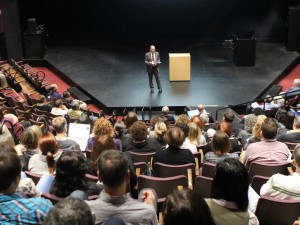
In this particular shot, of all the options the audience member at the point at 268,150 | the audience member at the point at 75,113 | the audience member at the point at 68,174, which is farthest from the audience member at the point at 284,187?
the audience member at the point at 75,113

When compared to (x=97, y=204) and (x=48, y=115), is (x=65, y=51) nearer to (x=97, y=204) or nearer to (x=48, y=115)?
(x=48, y=115)

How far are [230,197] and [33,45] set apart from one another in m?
13.1

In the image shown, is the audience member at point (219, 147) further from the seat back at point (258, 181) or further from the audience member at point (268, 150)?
the seat back at point (258, 181)

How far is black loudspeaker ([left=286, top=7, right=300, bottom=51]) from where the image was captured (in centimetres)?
1471

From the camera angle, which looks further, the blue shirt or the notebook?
the notebook

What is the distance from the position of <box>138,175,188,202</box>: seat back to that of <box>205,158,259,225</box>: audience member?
1059 mm

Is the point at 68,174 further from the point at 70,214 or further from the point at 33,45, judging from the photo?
the point at 33,45

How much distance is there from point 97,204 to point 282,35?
15.3m

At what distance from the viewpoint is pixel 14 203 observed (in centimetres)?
260

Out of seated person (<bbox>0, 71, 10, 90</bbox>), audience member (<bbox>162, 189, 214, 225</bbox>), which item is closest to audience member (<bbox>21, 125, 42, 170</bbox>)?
audience member (<bbox>162, 189, 214, 225</bbox>)

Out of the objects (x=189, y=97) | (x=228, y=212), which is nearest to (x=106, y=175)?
(x=228, y=212)

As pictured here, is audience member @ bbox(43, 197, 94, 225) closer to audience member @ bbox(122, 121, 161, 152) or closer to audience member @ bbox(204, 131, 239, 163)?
audience member @ bbox(204, 131, 239, 163)

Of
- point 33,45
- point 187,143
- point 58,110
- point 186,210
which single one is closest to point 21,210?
point 186,210

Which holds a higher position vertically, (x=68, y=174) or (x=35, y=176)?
(x=68, y=174)
